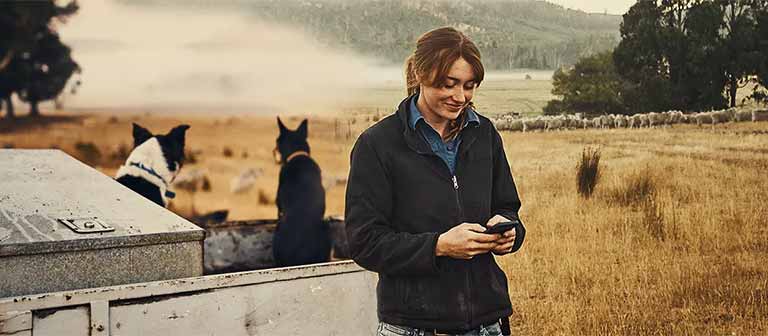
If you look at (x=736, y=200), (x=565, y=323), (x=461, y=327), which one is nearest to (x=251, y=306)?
(x=461, y=327)

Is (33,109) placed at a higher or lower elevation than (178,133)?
higher

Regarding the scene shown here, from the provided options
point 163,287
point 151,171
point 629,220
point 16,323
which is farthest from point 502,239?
point 151,171

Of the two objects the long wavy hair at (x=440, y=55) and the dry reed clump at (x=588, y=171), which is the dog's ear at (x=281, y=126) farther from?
the long wavy hair at (x=440, y=55)

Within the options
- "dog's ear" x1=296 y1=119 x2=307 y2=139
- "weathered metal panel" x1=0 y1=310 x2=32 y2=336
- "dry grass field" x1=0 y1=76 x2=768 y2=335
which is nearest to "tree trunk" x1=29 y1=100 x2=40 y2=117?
"dry grass field" x1=0 y1=76 x2=768 y2=335

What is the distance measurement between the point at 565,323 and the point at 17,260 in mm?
2409

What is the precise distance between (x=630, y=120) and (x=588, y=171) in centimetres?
31

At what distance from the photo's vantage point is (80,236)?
2.75 meters

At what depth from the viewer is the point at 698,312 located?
3836 mm

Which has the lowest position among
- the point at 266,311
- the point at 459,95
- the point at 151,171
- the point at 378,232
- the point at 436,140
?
the point at 266,311

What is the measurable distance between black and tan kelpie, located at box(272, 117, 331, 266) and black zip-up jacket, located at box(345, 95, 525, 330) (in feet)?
8.79

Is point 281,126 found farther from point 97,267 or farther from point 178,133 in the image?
point 97,267

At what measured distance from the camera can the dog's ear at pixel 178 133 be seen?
4.36 metres

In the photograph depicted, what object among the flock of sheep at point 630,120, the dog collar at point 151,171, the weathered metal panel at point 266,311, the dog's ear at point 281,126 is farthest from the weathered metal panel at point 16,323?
the flock of sheep at point 630,120

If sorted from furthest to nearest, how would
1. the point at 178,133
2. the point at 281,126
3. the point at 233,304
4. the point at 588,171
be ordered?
1. the point at 281,126
2. the point at 178,133
3. the point at 588,171
4. the point at 233,304
